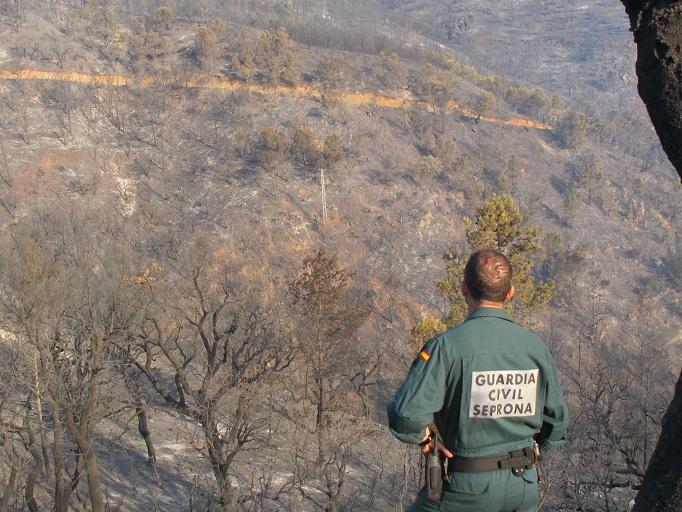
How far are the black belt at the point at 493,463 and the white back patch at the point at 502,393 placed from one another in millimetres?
197

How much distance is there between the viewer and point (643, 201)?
45.9m

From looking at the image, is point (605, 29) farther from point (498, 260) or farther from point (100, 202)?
point (498, 260)

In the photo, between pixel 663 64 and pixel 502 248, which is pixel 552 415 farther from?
pixel 502 248

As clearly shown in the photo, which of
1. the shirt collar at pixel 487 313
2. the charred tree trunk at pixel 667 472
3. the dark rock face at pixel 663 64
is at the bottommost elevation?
the charred tree trunk at pixel 667 472

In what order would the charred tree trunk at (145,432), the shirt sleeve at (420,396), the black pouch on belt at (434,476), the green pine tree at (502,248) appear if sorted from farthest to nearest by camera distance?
the green pine tree at (502,248) → the charred tree trunk at (145,432) → the black pouch on belt at (434,476) → the shirt sleeve at (420,396)

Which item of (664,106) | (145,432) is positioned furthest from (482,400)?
(145,432)

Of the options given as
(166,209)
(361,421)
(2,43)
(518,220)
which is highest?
(2,43)

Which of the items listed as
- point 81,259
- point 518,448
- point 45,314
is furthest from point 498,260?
point 81,259

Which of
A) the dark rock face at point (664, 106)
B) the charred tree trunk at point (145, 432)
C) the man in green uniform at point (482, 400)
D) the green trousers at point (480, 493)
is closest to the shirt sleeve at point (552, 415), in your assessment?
the man in green uniform at point (482, 400)

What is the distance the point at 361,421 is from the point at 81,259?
12.8 m

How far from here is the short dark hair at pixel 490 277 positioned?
106 inches

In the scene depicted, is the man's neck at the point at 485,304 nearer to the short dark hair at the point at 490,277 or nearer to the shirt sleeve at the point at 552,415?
the short dark hair at the point at 490,277

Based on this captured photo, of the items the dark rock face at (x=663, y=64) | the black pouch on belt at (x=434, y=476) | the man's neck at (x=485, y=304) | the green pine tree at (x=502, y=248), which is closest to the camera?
the dark rock face at (x=663, y=64)

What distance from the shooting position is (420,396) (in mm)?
2512
